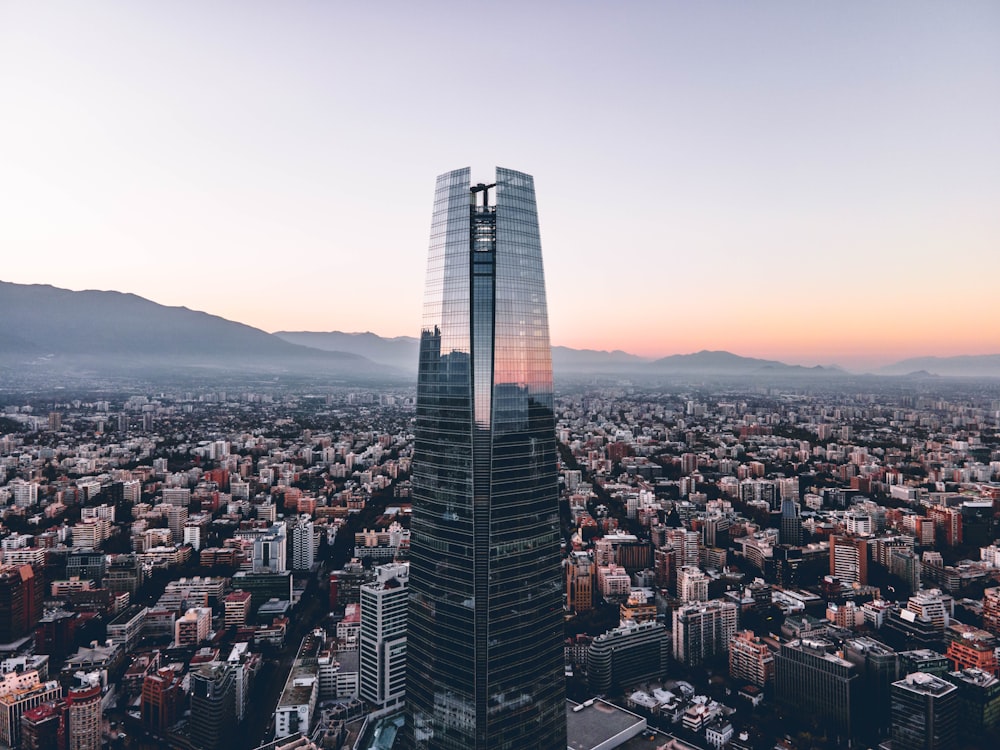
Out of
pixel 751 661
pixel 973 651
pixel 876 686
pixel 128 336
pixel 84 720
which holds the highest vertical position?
pixel 128 336

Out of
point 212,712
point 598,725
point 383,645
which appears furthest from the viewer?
point 383,645

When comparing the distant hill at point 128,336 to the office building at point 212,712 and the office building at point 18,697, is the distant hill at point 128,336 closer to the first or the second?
the office building at point 18,697

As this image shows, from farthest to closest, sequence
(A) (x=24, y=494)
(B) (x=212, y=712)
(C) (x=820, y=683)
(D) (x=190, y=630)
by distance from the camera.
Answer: (A) (x=24, y=494)
(D) (x=190, y=630)
(C) (x=820, y=683)
(B) (x=212, y=712)

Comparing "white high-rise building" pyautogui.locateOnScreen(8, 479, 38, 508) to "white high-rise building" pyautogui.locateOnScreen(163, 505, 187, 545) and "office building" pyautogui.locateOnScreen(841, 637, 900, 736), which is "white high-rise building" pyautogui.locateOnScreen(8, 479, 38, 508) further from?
"office building" pyautogui.locateOnScreen(841, 637, 900, 736)

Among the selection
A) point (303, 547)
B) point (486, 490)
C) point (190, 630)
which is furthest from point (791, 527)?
point (190, 630)

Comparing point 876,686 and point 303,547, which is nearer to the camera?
point 876,686

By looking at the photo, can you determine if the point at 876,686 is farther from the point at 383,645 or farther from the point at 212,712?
the point at 212,712
